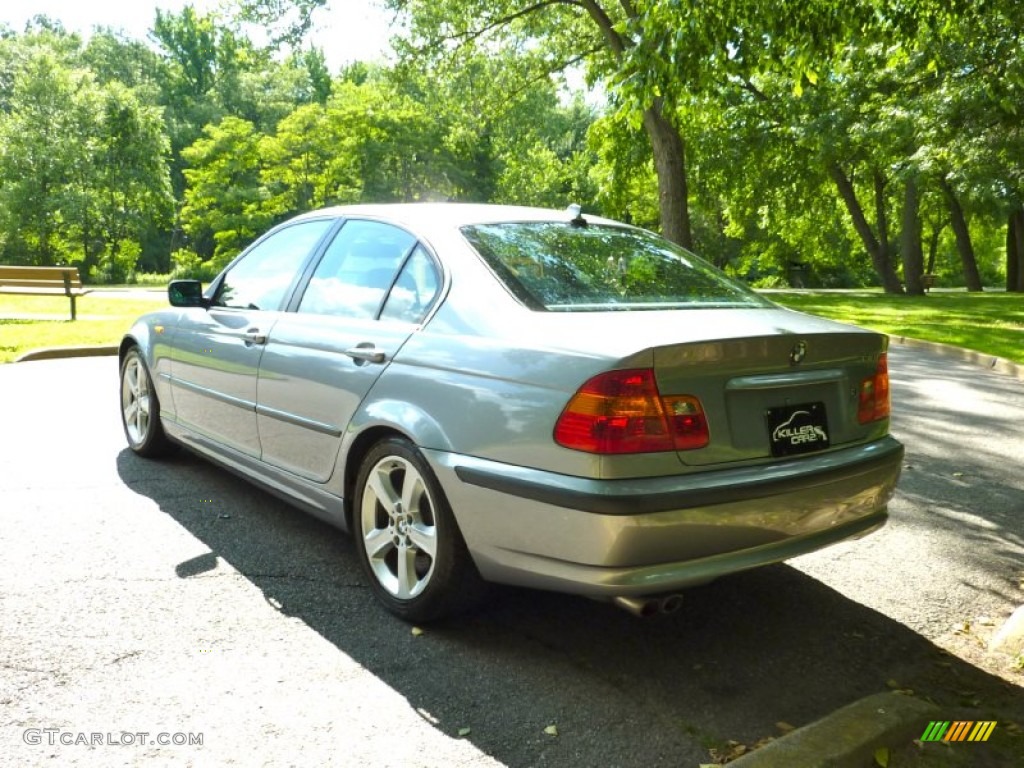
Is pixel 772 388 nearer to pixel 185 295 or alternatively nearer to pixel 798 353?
pixel 798 353

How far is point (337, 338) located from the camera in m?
3.96

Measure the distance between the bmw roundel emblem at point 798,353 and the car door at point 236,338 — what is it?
91.9 inches

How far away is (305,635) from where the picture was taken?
346cm

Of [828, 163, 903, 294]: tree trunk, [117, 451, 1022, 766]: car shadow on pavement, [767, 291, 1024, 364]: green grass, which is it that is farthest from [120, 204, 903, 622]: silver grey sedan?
[828, 163, 903, 294]: tree trunk

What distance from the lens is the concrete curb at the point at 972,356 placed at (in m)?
12.1

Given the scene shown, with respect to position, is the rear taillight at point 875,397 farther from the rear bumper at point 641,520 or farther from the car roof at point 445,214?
the car roof at point 445,214

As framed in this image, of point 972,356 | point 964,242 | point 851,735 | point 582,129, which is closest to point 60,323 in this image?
point 972,356

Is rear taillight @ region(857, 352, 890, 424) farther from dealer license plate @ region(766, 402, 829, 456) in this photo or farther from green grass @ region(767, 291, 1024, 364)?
green grass @ region(767, 291, 1024, 364)

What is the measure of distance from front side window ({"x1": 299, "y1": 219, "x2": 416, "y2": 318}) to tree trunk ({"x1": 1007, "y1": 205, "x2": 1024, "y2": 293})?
122 feet

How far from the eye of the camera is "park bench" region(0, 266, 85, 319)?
15.6 meters

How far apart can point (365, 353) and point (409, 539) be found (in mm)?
753

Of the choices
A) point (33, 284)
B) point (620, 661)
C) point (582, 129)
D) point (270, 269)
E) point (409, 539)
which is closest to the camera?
point (620, 661)

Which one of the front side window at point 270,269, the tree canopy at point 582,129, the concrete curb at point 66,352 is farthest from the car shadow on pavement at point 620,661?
the concrete curb at point 66,352

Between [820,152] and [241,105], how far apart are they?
55.4 m
